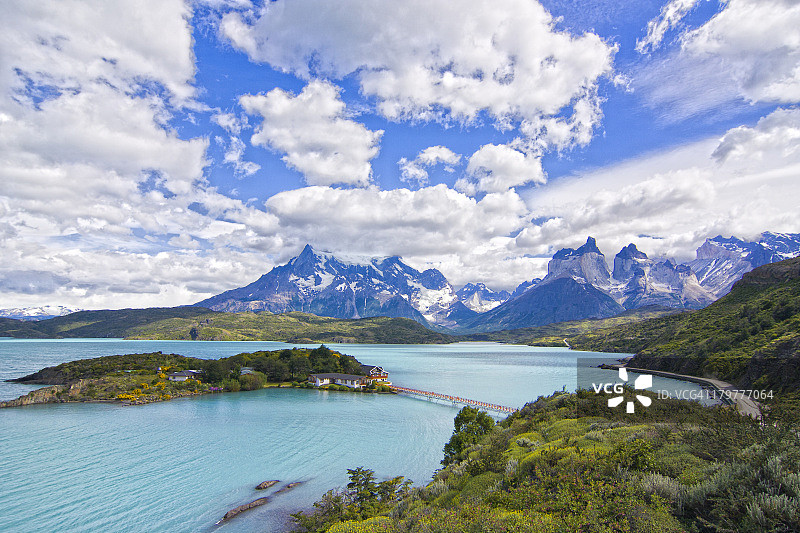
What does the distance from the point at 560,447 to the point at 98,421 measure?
63420 millimetres

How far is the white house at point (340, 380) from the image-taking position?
89062mm

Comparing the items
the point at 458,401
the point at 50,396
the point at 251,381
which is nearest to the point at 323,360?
the point at 251,381

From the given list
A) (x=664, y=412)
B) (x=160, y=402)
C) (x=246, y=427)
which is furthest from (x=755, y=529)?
(x=160, y=402)

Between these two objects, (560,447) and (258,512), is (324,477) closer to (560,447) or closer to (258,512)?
(258,512)

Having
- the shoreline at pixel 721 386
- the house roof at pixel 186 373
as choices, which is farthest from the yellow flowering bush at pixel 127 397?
the shoreline at pixel 721 386

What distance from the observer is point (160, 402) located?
226 ft

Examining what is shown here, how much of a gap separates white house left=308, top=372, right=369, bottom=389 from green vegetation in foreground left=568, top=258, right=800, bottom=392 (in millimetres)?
68593

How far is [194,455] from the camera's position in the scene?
38969 mm

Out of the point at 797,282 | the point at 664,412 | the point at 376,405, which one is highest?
the point at 797,282

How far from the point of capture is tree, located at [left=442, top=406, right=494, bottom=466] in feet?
97.9

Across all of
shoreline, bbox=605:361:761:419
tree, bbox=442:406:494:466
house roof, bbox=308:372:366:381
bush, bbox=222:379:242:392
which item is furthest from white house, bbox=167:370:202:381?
shoreline, bbox=605:361:761:419

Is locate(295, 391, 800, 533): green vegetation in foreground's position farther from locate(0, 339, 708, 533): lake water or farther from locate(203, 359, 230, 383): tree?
locate(203, 359, 230, 383): tree

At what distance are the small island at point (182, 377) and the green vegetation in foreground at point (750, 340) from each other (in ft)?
204

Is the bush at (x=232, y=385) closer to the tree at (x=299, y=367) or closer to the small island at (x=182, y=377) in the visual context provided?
the small island at (x=182, y=377)
